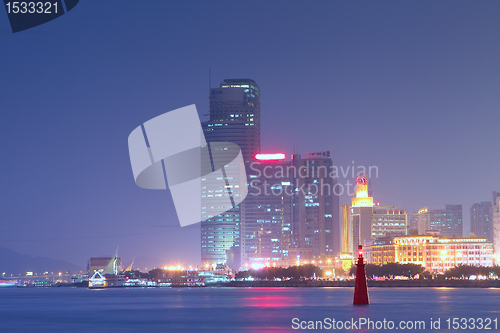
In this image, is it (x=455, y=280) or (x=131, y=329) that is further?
(x=455, y=280)

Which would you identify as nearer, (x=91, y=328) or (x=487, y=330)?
(x=487, y=330)

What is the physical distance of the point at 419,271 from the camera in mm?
197250

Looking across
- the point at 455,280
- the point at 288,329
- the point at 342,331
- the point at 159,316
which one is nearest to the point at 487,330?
the point at 342,331

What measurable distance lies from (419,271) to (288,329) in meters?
146

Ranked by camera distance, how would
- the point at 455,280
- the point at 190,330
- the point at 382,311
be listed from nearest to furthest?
the point at 190,330
the point at 382,311
the point at 455,280

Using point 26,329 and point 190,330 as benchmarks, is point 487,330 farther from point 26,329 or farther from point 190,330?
point 26,329

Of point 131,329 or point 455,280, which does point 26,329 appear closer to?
point 131,329

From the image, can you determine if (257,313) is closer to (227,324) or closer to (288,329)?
(227,324)

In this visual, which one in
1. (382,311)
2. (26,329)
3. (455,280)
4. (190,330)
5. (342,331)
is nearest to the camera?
(342,331)

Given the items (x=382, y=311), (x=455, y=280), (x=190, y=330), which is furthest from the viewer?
(x=455, y=280)

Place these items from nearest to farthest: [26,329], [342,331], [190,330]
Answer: [342,331] → [190,330] → [26,329]

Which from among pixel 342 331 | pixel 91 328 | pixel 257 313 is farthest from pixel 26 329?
pixel 342 331

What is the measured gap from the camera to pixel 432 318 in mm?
69625

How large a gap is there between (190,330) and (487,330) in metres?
24.8
